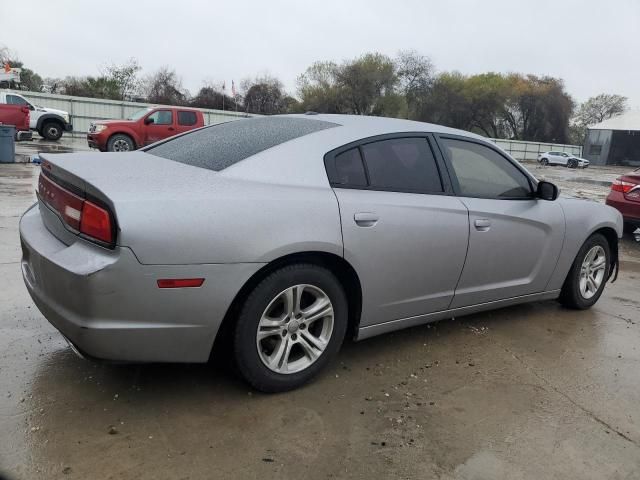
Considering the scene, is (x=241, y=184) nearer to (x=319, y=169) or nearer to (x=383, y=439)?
(x=319, y=169)

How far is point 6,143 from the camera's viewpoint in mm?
13531

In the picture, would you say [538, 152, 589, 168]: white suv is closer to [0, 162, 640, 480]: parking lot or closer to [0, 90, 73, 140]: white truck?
[0, 90, 73, 140]: white truck

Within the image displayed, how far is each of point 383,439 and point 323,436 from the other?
285 mm

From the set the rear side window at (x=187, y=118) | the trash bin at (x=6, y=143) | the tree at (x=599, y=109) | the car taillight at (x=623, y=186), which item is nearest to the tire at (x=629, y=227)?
the car taillight at (x=623, y=186)

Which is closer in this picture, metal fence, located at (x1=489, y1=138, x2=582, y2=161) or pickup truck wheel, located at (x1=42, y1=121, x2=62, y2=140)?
pickup truck wheel, located at (x1=42, y1=121, x2=62, y2=140)

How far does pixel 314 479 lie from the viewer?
2186 mm

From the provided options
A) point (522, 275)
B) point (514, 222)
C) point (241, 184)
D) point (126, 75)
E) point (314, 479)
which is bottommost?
point (314, 479)

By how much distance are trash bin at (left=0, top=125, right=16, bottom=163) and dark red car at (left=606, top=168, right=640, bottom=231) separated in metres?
13.7

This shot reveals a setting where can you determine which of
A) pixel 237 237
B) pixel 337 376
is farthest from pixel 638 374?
pixel 237 237

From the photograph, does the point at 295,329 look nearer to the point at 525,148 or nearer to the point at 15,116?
the point at 15,116

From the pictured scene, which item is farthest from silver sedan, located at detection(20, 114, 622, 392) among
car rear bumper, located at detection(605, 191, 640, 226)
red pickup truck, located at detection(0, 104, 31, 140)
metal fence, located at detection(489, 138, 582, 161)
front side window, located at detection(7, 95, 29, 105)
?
metal fence, located at detection(489, 138, 582, 161)

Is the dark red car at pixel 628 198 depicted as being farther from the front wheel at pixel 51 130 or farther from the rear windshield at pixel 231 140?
the front wheel at pixel 51 130

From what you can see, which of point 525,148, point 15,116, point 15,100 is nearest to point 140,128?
point 15,116

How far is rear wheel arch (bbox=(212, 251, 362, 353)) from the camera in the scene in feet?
8.52
